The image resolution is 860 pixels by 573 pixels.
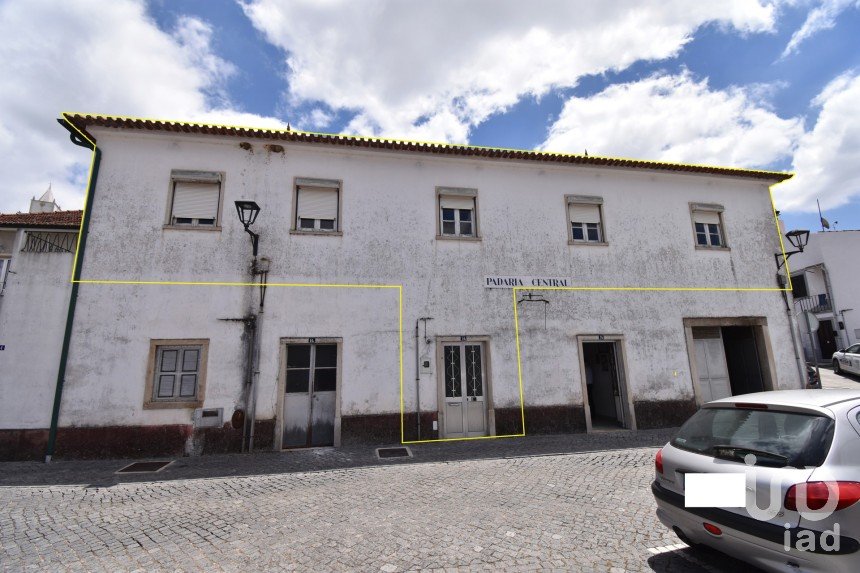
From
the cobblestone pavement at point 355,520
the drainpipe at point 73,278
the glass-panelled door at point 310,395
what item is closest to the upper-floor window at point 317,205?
the glass-panelled door at point 310,395

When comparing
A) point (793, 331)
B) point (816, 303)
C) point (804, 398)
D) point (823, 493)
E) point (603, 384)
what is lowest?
point (823, 493)

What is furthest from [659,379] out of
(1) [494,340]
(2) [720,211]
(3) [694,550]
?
(3) [694,550]

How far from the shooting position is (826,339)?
23.3 meters

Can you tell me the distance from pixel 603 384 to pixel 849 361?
45.1 ft

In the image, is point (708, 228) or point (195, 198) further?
point (708, 228)

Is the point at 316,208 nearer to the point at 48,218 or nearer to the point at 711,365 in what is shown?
the point at 48,218

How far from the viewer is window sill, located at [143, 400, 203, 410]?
8.07 metres

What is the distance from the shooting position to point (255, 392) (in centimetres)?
838

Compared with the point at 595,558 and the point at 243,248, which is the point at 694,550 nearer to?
the point at 595,558

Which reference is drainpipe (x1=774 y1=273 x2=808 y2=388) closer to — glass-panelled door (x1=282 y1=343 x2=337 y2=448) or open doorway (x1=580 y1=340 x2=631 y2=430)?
open doorway (x1=580 y1=340 x2=631 y2=430)

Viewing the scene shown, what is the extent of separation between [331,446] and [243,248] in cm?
485

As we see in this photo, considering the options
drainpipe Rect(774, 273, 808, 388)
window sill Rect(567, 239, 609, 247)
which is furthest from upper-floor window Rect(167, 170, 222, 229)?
drainpipe Rect(774, 273, 808, 388)

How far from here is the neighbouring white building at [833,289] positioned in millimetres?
22141
